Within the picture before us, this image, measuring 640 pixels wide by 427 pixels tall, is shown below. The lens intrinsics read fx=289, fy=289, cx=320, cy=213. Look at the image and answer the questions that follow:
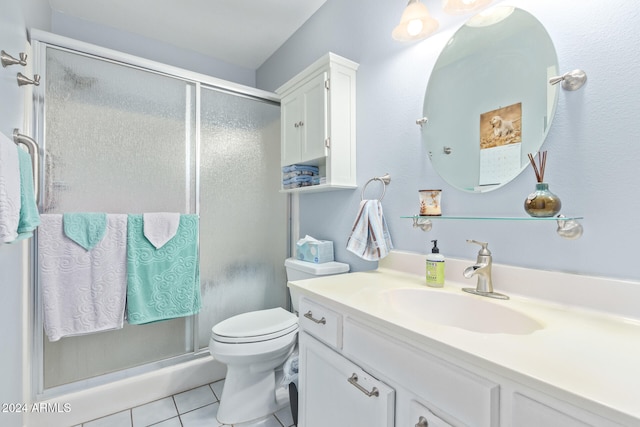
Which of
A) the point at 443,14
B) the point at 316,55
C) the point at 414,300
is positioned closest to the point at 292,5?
the point at 316,55

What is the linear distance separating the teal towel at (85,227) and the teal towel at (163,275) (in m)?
0.13

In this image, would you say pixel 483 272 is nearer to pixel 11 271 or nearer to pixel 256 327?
pixel 256 327

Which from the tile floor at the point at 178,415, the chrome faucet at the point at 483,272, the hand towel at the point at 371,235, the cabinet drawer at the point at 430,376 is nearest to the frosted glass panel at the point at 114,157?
the tile floor at the point at 178,415

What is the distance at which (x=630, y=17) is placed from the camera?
2.58 feet

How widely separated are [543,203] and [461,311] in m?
0.43

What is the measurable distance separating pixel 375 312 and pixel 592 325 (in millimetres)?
539

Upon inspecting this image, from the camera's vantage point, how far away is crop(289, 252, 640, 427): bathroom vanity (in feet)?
1.63

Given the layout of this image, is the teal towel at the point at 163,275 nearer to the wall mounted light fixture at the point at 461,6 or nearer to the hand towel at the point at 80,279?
the hand towel at the point at 80,279

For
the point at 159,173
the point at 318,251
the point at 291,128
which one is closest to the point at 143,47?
the point at 159,173

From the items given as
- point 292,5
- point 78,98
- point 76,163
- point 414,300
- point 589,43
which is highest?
point 292,5

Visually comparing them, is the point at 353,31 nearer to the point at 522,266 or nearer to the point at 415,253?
the point at 415,253

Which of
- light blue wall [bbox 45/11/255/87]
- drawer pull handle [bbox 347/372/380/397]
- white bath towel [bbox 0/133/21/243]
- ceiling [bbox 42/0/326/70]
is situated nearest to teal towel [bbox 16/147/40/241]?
white bath towel [bbox 0/133/21/243]

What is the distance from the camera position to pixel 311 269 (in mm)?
1637

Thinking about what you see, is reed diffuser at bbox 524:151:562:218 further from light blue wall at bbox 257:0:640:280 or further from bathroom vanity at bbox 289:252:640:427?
bathroom vanity at bbox 289:252:640:427
